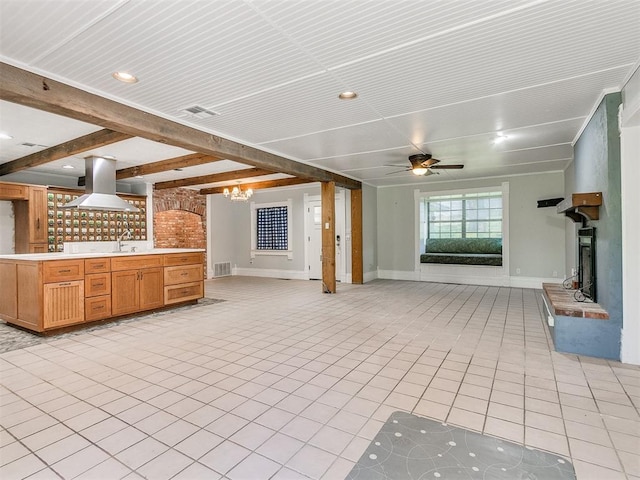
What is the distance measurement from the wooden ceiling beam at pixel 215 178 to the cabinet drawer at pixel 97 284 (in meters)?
3.15

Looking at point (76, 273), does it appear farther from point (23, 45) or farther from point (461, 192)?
point (461, 192)

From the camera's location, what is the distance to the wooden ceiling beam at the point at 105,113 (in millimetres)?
2426

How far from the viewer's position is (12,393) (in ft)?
8.29

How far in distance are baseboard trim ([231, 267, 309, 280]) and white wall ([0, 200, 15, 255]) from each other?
198 inches

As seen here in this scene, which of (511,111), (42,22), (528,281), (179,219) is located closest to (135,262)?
(42,22)

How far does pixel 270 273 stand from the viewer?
9461 millimetres

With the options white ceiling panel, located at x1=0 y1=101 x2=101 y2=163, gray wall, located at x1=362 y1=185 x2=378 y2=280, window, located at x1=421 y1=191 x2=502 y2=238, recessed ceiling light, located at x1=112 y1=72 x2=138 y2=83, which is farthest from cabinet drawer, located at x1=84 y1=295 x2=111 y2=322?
window, located at x1=421 y1=191 x2=502 y2=238

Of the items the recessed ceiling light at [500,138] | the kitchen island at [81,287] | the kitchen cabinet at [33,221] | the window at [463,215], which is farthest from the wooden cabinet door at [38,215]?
the window at [463,215]

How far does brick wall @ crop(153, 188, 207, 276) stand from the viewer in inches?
327

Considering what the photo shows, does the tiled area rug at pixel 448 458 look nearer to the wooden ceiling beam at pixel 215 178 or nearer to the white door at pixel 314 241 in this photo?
the wooden ceiling beam at pixel 215 178

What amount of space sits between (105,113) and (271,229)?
6.59 meters

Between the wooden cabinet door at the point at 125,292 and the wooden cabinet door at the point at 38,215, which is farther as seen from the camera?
the wooden cabinet door at the point at 38,215

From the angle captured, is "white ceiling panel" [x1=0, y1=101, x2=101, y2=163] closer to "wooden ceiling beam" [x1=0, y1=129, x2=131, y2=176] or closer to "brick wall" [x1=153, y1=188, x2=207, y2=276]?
"wooden ceiling beam" [x1=0, y1=129, x2=131, y2=176]

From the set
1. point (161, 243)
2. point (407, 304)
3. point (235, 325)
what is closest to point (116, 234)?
point (161, 243)
